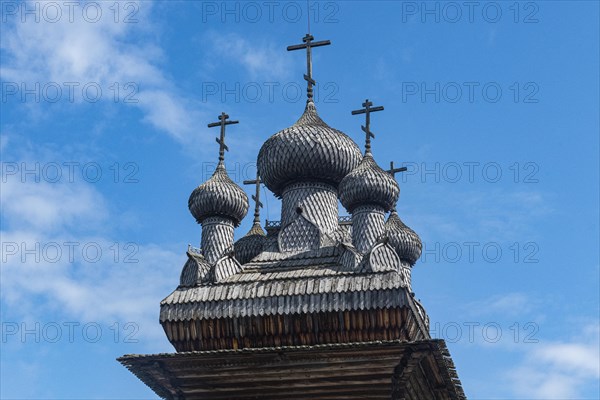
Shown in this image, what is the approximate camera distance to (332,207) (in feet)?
56.0

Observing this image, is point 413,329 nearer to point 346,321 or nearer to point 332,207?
point 346,321

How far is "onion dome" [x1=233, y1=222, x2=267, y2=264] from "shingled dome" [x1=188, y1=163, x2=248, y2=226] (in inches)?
33.9

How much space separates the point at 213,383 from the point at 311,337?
169 centimetres

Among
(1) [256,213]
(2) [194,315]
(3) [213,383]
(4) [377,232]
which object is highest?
(1) [256,213]

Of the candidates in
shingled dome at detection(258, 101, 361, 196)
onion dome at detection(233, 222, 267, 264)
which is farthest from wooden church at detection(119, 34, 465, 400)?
onion dome at detection(233, 222, 267, 264)

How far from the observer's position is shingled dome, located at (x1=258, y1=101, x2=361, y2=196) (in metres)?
17.0

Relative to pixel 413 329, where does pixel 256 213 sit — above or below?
above

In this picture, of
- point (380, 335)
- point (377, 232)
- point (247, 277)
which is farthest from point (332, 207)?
point (380, 335)

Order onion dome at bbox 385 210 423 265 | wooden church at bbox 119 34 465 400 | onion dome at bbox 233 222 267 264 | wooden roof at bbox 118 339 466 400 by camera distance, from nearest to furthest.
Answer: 1. wooden roof at bbox 118 339 466 400
2. wooden church at bbox 119 34 465 400
3. onion dome at bbox 233 222 267 264
4. onion dome at bbox 385 210 423 265

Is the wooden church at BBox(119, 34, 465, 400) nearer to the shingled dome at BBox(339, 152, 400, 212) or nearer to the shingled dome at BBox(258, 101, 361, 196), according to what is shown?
the shingled dome at BBox(339, 152, 400, 212)

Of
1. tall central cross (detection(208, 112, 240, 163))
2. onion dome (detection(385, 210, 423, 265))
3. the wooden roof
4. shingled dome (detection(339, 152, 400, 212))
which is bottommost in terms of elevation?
the wooden roof

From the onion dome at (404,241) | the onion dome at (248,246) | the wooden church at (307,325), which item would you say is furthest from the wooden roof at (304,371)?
the onion dome at (404,241)

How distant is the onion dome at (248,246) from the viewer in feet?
62.2

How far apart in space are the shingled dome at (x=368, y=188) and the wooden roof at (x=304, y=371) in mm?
3644
